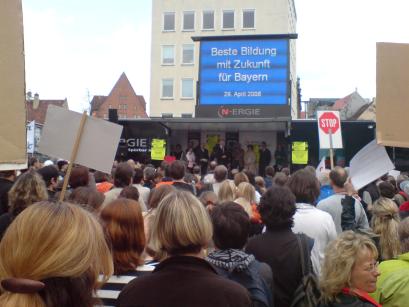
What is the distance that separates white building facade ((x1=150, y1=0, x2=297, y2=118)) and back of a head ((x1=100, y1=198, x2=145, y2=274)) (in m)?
48.5

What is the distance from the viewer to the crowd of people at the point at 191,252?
1.64 meters

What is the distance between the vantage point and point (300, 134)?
17672mm

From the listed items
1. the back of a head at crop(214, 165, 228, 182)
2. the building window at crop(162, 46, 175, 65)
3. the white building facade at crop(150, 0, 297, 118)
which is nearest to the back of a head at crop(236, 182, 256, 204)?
the back of a head at crop(214, 165, 228, 182)

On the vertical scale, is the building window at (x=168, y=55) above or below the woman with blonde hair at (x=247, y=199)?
above

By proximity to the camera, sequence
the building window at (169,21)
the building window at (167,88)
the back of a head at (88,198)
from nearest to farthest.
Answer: the back of a head at (88,198)
the building window at (167,88)
the building window at (169,21)

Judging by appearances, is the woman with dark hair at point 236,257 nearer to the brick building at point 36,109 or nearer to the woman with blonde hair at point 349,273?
the woman with blonde hair at point 349,273

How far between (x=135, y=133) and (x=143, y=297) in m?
Answer: 15.0

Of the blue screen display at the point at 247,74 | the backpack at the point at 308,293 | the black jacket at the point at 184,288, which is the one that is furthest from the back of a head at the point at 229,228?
the blue screen display at the point at 247,74

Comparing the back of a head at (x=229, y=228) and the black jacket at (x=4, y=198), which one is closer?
the back of a head at (x=229, y=228)

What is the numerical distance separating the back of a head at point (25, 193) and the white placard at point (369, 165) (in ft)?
9.68

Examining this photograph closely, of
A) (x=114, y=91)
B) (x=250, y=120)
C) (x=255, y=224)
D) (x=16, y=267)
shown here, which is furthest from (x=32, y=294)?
(x=114, y=91)

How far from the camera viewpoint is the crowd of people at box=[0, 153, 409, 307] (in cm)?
164

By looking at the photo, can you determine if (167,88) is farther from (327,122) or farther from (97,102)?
(327,122)

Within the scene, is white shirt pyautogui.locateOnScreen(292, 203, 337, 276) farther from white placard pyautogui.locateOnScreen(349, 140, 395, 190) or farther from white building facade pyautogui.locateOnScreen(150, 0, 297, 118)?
white building facade pyautogui.locateOnScreen(150, 0, 297, 118)
